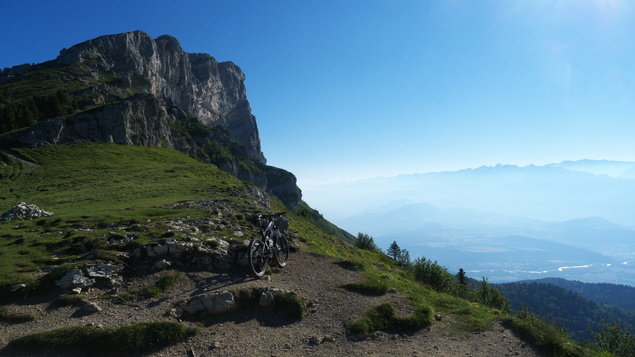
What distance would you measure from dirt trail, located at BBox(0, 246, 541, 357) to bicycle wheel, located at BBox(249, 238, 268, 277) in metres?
1.17

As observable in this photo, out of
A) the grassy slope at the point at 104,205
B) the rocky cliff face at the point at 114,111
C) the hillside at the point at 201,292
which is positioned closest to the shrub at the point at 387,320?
the hillside at the point at 201,292

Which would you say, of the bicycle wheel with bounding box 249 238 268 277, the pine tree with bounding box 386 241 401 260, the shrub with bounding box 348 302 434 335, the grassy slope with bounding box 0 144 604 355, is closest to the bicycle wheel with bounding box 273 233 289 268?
the bicycle wheel with bounding box 249 238 268 277

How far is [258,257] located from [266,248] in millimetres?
692

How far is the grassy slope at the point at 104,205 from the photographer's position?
12.9 meters

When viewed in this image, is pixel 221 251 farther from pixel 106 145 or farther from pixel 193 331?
pixel 106 145

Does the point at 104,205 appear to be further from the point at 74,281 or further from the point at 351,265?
the point at 351,265

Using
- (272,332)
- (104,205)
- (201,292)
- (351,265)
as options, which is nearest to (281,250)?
(351,265)

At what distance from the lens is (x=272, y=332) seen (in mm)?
9891

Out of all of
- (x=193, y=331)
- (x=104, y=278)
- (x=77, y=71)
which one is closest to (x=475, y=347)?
(x=193, y=331)

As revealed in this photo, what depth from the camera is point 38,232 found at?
1800 cm

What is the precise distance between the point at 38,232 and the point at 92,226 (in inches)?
109

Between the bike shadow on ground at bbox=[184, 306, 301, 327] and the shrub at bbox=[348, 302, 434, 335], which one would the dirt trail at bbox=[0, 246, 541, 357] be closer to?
the bike shadow on ground at bbox=[184, 306, 301, 327]

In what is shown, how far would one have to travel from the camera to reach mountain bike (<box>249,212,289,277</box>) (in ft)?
44.4

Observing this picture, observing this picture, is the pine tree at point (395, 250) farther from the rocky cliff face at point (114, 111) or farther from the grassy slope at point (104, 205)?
the rocky cliff face at point (114, 111)
